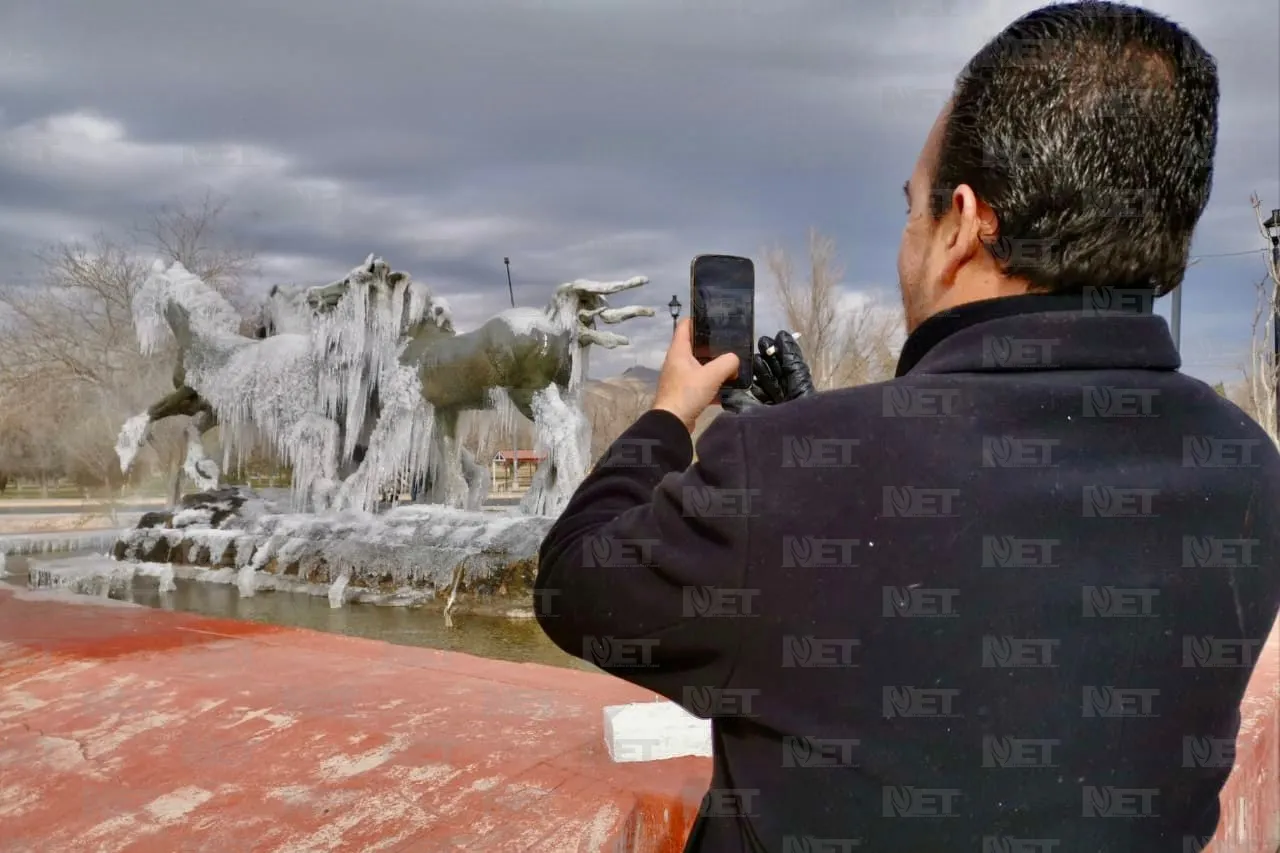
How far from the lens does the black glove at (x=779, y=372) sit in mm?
1257

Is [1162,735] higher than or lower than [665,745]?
higher

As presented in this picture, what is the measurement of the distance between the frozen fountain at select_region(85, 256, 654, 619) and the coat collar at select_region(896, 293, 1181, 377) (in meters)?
7.71

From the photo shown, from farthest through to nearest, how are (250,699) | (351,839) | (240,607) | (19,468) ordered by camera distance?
1. (19,468)
2. (240,607)
3. (250,699)
4. (351,839)

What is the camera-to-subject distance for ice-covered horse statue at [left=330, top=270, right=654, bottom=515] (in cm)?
1050

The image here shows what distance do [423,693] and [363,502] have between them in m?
9.40

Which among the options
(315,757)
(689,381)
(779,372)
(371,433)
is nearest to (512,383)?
(371,433)

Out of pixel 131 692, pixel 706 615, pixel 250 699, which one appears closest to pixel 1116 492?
pixel 706 615

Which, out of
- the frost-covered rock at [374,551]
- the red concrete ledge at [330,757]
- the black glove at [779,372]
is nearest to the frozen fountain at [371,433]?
the frost-covered rock at [374,551]

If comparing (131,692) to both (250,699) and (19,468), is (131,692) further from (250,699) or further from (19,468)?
(19,468)

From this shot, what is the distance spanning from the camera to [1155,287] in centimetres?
94

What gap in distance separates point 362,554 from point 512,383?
2812 mm

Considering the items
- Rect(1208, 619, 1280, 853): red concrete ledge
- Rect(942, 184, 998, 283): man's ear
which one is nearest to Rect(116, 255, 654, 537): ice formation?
Rect(1208, 619, 1280, 853): red concrete ledge

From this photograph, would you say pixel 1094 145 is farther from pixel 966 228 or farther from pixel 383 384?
pixel 383 384

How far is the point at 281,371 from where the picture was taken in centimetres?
1286
